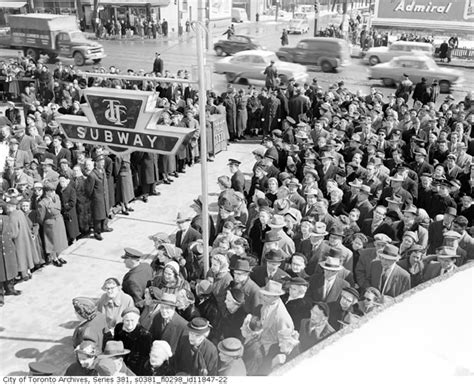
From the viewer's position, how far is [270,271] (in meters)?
6.16

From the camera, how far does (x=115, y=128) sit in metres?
6.48

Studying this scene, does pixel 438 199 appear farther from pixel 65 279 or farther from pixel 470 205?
pixel 65 279

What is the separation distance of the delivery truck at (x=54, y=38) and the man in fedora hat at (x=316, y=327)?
26.2 m

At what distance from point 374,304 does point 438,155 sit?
593 cm

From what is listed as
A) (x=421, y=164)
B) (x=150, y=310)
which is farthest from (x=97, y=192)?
(x=421, y=164)

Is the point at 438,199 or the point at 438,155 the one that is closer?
the point at 438,199

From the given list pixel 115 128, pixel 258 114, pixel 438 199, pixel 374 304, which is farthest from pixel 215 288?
pixel 258 114

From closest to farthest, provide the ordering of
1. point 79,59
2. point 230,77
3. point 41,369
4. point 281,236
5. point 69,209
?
point 41,369 < point 281,236 < point 69,209 < point 230,77 < point 79,59

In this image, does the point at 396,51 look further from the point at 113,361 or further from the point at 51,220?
the point at 113,361

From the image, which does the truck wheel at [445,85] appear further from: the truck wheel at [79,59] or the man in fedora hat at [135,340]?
the man in fedora hat at [135,340]

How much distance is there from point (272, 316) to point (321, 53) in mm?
24690

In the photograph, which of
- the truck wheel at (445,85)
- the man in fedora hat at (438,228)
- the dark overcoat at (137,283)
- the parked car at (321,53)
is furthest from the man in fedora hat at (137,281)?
the parked car at (321,53)

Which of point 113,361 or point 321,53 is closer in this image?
point 113,361

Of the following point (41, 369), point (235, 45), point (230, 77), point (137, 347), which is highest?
point (235, 45)
